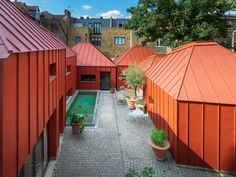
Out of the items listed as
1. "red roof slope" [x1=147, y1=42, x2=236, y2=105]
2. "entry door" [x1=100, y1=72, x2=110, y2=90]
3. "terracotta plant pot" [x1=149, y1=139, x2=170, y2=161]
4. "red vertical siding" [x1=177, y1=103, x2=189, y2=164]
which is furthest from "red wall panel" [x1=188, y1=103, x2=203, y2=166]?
"entry door" [x1=100, y1=72, x2=110, y2=90]

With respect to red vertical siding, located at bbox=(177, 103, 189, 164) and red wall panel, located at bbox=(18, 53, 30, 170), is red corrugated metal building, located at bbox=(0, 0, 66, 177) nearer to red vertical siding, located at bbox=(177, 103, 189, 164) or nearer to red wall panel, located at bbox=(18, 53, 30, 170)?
red wall panel, located at bbox=(18, 53, 30, 170)

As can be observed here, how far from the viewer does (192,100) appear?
11734 mm

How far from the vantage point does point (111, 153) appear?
13.5 meters

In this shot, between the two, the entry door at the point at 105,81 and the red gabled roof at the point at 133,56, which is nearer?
the entry door at the point at 105,81

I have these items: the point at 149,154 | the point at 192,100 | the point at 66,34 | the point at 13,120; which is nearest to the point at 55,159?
the point at 149,154

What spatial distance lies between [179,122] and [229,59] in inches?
206

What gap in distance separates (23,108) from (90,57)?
28.8 meters

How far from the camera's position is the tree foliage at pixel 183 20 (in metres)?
22.8

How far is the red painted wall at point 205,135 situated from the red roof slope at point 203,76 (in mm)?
439

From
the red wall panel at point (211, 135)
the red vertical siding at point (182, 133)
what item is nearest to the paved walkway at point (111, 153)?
the red vertical siding at point (182, 133)

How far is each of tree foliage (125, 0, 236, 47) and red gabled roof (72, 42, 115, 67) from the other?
29.9ft

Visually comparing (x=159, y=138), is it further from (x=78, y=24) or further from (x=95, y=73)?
(x=78, y=24)

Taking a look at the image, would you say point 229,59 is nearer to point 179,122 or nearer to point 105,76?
point 179,122

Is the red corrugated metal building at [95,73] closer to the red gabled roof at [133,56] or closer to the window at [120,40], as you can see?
the red gabled roof at [133,56]
